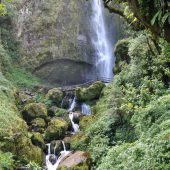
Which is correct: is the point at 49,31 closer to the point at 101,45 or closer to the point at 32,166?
the point at 101,45

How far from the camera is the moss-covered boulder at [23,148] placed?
12383 mm

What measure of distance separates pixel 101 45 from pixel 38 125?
13618mm

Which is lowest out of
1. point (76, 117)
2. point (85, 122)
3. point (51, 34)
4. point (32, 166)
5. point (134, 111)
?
point (76, 117)

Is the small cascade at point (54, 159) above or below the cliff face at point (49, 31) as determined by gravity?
below

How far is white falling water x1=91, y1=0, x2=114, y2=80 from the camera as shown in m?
27.7

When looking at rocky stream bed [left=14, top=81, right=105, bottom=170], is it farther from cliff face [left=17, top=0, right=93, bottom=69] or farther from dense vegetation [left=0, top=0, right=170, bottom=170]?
cliff face [left=17, top=0, right=93, bottom=69]

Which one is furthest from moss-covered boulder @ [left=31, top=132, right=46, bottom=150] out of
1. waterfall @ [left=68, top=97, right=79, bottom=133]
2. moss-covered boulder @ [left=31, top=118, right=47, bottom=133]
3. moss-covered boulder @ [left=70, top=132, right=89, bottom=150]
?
waterfall @ [left=68, top=97, right=79, bottom=133]

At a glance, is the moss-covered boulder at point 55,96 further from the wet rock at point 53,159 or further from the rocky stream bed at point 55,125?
the wet rock at point 53,159

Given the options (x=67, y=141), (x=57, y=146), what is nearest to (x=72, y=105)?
(x=67, y=141)

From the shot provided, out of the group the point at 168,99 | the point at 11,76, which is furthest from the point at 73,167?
the point at 11,76

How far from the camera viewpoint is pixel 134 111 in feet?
38.3

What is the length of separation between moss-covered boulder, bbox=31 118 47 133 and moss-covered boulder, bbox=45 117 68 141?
1.42 ft

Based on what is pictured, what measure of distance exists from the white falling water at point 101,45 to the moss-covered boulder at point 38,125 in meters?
10.9

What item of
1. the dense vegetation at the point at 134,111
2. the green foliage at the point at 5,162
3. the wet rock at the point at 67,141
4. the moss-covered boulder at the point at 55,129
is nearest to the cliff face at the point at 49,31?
the dense vegetation at the point at 134,111
